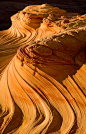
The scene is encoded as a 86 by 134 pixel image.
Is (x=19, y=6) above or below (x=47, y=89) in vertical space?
above

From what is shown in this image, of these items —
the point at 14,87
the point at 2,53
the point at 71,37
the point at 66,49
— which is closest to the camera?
the point at 14,87

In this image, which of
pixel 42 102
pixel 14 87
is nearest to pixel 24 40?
pixel 14 87

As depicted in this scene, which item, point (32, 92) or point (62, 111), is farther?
point (32, 92)

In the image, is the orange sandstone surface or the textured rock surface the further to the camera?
the textured rock surface

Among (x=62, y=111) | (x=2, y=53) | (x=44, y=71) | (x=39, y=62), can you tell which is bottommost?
(x=62, y=111)

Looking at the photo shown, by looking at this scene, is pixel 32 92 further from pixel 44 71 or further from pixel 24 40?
pixel 24 40

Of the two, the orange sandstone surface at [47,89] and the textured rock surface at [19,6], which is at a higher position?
the textured rock surface at [19,6]

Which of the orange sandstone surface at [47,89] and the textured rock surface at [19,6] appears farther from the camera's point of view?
the textured rock surface at [19,6]

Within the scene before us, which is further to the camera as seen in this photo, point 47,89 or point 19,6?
point 19,6

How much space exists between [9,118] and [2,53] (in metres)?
2.93

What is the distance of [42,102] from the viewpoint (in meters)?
2.58

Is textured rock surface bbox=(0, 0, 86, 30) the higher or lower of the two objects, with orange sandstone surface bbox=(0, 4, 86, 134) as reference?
higher

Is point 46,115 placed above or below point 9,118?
below

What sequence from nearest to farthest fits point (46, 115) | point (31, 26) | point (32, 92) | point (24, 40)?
point (46, 115) → point (32, 92) → point (24, 40) → point (31, 26)
